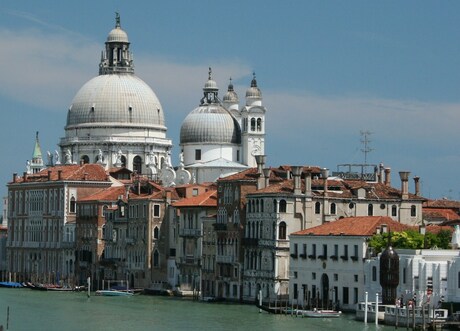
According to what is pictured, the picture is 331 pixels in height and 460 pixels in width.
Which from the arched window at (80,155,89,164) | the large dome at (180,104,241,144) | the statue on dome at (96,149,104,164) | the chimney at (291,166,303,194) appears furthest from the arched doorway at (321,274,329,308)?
the arched window at (80,155,89,164)

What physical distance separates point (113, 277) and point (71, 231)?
29.1 ft

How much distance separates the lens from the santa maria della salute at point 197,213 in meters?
61.2

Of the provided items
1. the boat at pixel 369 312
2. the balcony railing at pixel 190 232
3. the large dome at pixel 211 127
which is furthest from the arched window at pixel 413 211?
the large dome at pixel 211 127

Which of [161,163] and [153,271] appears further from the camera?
[161,163]

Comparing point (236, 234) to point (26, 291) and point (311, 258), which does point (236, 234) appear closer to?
point (311, 258)

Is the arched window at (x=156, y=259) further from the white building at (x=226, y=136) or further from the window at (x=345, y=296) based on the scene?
the white building at (x=226, y=136)

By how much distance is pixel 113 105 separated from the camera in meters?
107

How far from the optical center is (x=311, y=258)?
61.8 m

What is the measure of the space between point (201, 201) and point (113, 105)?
3330 centimetres

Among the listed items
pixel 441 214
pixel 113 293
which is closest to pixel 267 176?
pixel 441 214

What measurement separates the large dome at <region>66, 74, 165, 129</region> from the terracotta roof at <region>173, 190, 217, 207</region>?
30.4 m

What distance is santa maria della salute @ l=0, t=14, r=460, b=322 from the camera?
61.2 metres

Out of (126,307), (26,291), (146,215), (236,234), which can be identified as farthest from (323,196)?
(26,291)

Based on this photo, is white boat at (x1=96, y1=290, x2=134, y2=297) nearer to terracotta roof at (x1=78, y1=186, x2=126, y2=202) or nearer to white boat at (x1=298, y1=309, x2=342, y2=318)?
terracotta roof at (x1=78, y1=186, x2=126, y2=202)
